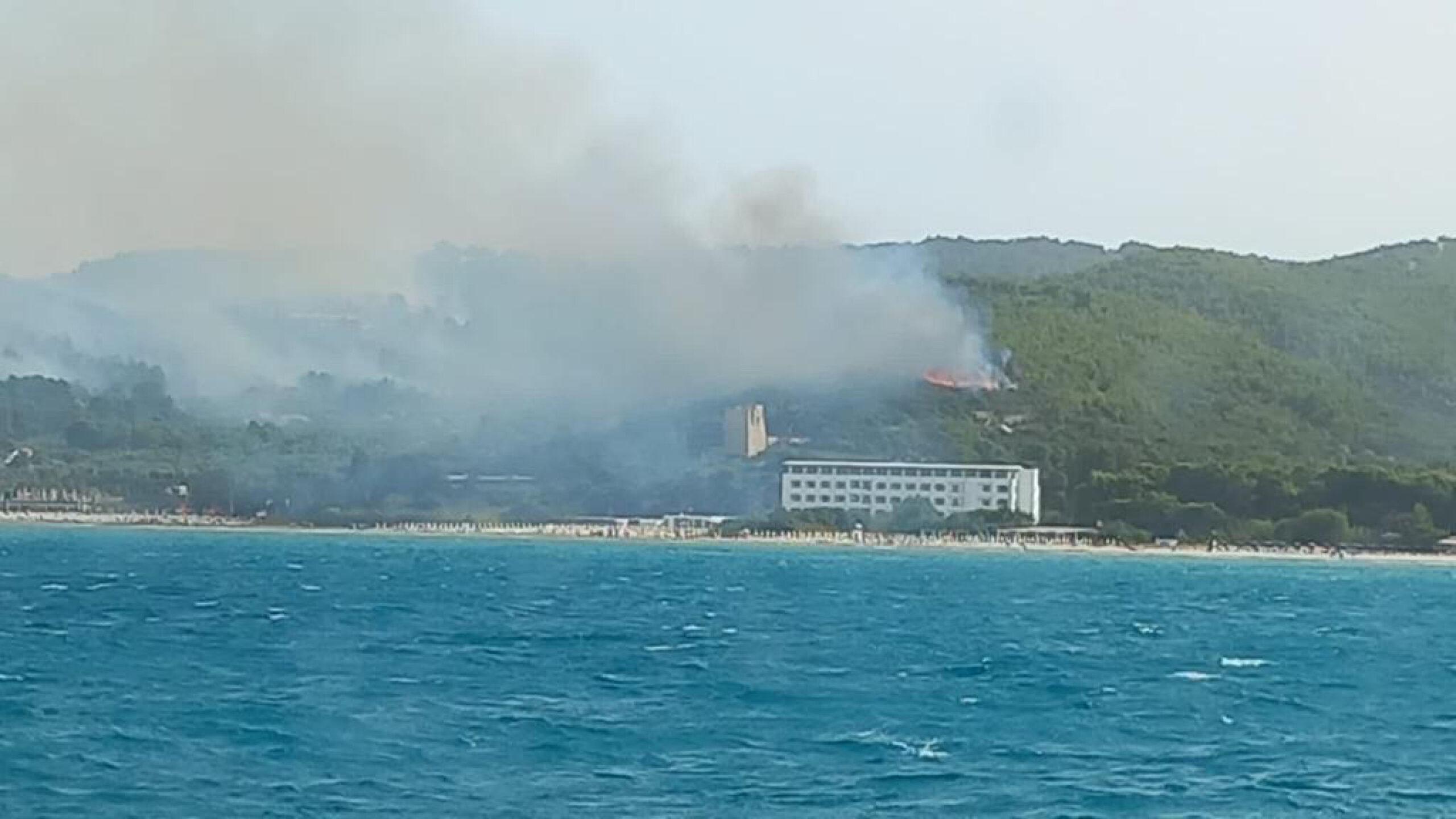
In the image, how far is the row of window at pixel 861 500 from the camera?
133000mm

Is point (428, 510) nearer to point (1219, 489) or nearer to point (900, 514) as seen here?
point (900, 514)

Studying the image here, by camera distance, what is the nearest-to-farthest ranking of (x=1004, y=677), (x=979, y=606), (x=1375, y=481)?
1. (x=1004, y=677)
2. (x=979, y=606)
3. (x=1375, y=481)

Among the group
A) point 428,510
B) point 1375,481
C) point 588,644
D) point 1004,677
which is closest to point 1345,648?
point 1004,677

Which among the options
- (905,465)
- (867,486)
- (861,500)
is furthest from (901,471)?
(861,500)

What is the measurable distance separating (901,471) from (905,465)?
0.89 m

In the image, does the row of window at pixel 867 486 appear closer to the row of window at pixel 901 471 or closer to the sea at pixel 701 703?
the row of window at pixel 901 471

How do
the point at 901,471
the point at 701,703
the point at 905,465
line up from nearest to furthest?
the point at 701,703, the point at 901,471, the point at 905,465

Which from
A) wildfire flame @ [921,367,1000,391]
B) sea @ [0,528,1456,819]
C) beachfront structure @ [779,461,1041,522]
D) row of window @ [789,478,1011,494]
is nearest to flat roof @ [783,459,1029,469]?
beachfront structure @ [779,461,1041,522]

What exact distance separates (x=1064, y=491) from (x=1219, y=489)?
380 inches

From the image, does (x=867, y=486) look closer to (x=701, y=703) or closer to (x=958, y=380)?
(x=958, y=380)

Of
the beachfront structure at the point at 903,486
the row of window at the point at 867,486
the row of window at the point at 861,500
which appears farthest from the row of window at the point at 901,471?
the row of window at the point at 861,500

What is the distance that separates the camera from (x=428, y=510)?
13325 centimetres

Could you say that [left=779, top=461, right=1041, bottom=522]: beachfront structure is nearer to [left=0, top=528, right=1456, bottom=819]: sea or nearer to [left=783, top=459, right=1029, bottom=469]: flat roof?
[left=783, top=459, right=1029, bottom=469]: flat roof

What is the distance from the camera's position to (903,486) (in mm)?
134375
